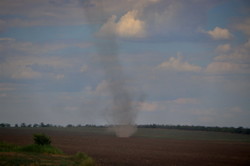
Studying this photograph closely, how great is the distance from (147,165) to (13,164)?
14.5 meters

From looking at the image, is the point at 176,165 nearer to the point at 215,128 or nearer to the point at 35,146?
the point at 35,146

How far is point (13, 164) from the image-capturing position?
31.5 metres

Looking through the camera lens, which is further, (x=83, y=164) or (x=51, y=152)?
(x=51, y=152)

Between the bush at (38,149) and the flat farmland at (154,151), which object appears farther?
the bush at (38,149)

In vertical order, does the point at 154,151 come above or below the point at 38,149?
below

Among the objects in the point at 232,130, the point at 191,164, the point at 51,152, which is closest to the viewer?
the point at 191,164

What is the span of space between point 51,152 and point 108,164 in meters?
11.2

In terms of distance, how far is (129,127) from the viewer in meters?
114

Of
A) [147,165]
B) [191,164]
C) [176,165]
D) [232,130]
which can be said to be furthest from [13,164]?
[232,130]

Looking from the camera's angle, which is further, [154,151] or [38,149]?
[154,151]

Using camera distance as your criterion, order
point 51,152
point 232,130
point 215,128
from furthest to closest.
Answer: point 215,128, point 232,130, point 51,152

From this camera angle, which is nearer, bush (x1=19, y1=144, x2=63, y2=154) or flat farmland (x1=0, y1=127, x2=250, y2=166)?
flat farmland (x1=0, y1=127, x2=250, y2=166)

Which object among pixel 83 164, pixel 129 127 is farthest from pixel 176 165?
pixel 129 127

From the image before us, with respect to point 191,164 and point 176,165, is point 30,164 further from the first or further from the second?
point 191,164
